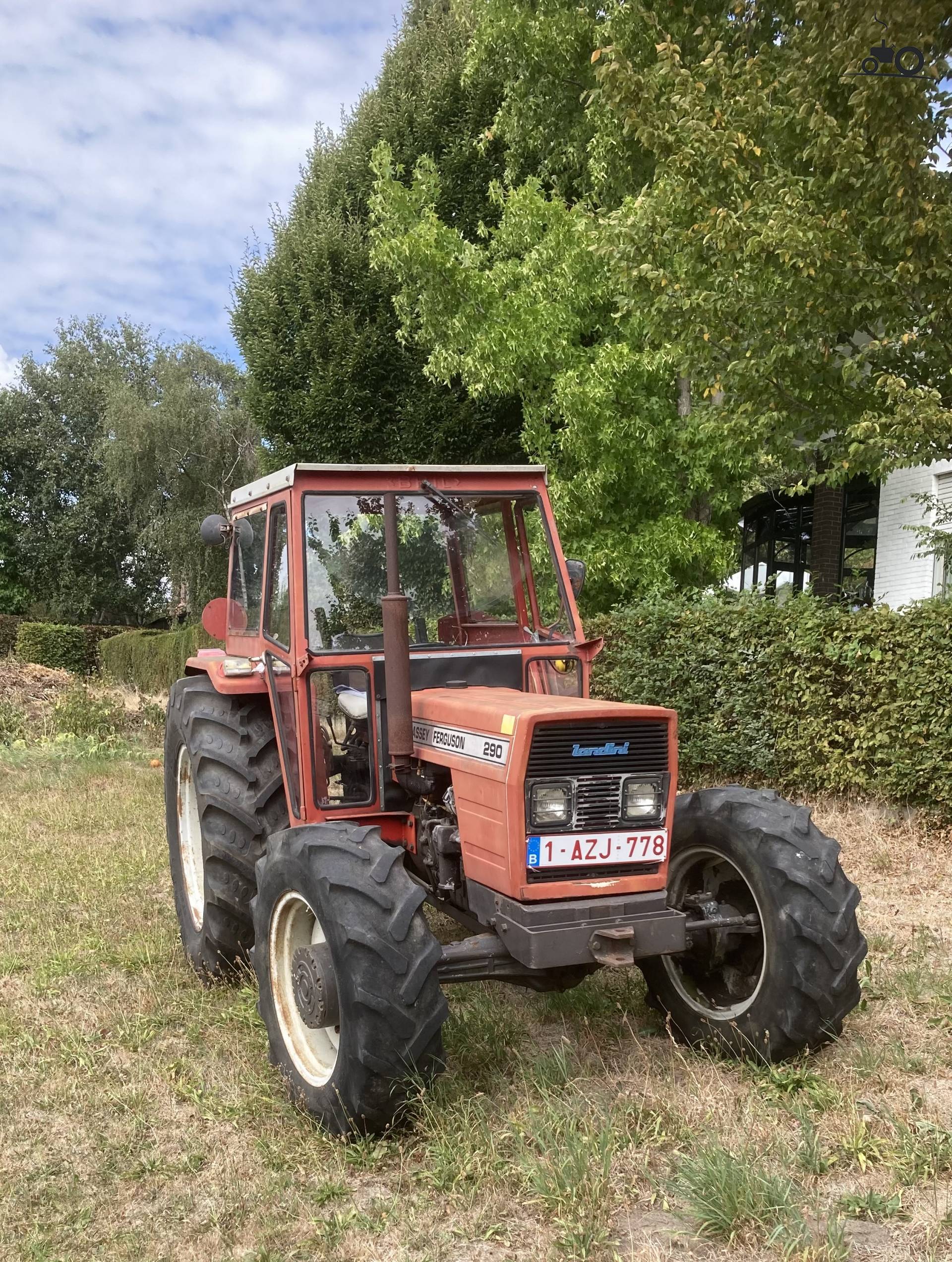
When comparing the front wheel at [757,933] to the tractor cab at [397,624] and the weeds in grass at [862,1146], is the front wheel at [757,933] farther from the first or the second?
the tractor cab at [397,624]

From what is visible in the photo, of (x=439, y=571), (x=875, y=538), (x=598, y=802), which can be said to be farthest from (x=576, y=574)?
(x=875, y=538)

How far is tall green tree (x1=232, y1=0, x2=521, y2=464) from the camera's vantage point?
1441cm

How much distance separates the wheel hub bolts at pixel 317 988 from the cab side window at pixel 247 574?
181 cm

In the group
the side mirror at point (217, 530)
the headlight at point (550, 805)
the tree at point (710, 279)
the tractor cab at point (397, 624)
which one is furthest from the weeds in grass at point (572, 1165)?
the tree at point (710, 279)

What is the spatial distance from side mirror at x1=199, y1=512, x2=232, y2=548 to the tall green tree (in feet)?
29.5

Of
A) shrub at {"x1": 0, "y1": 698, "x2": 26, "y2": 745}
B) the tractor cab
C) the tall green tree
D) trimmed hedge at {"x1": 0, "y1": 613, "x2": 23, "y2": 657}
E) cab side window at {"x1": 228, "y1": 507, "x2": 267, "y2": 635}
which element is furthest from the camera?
trimmed hedge at {"x1": 0, "y1": 613, "x2": 23, "y2": 657}

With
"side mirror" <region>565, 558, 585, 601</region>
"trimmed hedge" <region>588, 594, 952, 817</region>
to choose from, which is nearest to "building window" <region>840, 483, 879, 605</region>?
"trimmed hedge" <region>588, 594, 952, 817</region>

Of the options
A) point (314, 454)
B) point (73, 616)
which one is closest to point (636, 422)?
point (314, 454)

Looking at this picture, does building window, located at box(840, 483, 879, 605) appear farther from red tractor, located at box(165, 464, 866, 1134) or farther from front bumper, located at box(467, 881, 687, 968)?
front bumper, located at box(467, 881, 687, 968)

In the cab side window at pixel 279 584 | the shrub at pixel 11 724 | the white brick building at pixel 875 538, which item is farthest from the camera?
the white brick building at pixel 875 538

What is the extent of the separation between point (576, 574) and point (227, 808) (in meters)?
1.85

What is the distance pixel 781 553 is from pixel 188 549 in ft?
53.9

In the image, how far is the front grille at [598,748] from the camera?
3.58m

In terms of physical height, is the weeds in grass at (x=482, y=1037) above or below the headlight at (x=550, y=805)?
below
